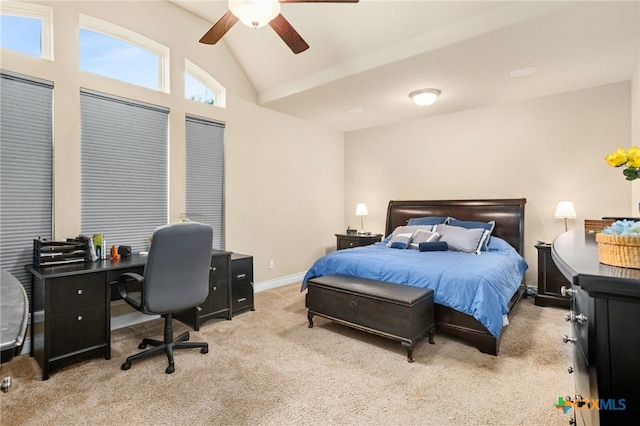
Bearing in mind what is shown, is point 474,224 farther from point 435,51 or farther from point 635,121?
point 435,51

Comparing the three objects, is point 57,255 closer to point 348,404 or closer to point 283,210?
point 348,404

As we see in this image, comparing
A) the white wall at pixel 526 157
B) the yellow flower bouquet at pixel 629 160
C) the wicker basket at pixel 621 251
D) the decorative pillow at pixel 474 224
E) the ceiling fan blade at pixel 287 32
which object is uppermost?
the ceiling fan blade at pixel 287 32

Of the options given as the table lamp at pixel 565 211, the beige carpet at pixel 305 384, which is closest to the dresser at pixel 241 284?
the beige carpet at pixel 305 384

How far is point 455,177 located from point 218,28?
3915mm

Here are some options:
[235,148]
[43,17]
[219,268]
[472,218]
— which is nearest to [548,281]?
[472,218]

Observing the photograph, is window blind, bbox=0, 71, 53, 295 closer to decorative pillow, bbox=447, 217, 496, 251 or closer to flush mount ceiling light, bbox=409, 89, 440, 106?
flush mount ceiling light, bbox=409, 89, 440, 106

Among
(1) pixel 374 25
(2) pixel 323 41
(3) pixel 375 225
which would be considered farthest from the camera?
(3) pixel 375 225

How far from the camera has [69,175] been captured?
2.89 m

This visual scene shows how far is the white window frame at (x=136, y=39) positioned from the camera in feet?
10.0

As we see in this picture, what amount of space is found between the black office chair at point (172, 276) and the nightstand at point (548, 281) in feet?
12.6

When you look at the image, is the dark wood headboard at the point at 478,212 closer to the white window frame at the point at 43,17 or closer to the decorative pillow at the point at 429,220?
the decorative pillow at the point at 429,220

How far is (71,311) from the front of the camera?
94.5 inches

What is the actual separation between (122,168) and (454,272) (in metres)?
3.42

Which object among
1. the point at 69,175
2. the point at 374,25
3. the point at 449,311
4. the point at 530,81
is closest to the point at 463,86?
the point at 530,81
